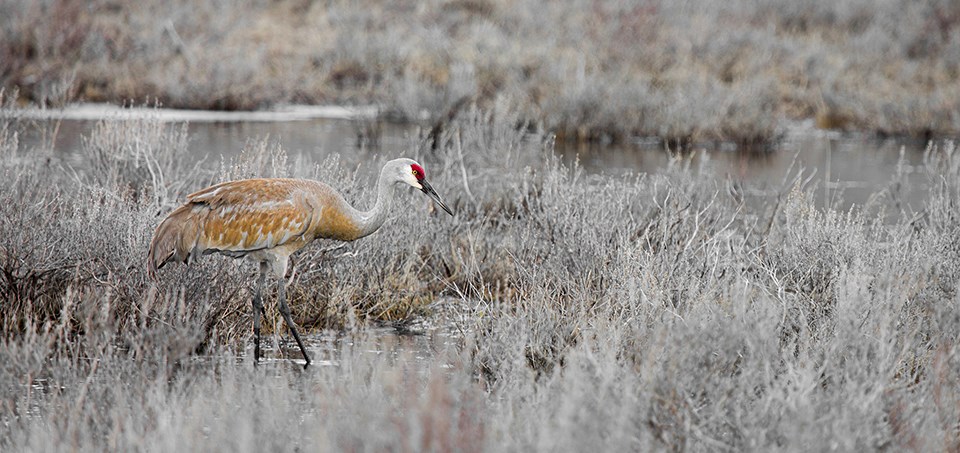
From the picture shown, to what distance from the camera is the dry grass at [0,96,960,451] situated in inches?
172

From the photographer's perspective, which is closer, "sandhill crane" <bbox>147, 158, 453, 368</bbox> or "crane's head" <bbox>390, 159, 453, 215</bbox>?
"sandhill crane" <bbox>147, 158, 453, 368</bbox>

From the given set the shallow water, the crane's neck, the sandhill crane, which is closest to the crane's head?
the crane's neck

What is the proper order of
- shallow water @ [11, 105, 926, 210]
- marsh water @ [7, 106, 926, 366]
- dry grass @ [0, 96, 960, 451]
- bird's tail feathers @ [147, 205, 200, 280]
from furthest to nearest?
shallow water @ [11, 105, 926, 210], marsh water @ [7, 106, 926, 366], bird's tail feathers @ [147, 205, 200, 280], dry grass @ [0, 96, 960, 451]

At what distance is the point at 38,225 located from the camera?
7.30 metres

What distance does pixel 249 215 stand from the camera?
6594mm

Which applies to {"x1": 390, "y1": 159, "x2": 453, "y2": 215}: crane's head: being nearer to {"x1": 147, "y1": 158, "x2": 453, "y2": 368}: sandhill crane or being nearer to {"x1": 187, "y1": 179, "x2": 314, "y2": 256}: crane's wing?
{"x1": 147, "y1": 158, "x2": 453, "y2": 368}: sandhill crane

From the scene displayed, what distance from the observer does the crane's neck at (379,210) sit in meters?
6.86

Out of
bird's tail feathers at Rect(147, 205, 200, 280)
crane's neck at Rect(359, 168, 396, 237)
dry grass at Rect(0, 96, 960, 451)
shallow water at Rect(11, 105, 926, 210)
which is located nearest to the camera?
dry grass at Rect(0, 96, 960, 451)

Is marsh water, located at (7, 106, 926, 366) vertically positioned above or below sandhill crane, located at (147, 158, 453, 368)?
below

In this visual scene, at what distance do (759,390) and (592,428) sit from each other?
154cm

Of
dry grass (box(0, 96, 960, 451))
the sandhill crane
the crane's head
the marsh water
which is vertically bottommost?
the marsh water

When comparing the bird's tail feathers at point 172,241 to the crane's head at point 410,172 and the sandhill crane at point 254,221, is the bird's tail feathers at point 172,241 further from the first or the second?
the crane's head at point 410,172

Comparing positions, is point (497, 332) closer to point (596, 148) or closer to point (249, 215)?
point (249, 215)

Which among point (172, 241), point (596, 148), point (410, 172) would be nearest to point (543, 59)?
point (596, 148)
